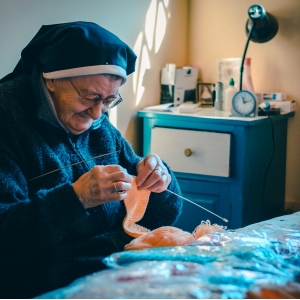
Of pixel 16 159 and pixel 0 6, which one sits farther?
pixel 0 6

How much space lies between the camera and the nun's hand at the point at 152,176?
4.72ft

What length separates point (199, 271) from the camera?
896 mm

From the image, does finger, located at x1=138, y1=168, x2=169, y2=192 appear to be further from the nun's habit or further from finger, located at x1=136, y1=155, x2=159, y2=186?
the nun's habit

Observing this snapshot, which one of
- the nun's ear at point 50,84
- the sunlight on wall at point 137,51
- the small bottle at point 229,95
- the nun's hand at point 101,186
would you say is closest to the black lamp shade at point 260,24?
the small bottle at point 229,95

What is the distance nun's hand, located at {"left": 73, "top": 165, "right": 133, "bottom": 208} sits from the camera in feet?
3.72

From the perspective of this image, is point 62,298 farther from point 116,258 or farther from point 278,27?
point 278,27

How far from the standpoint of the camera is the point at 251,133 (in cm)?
224

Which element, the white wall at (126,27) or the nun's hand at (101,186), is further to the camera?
the white wall at (126,27)

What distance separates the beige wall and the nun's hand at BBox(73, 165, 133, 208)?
5.43 feet

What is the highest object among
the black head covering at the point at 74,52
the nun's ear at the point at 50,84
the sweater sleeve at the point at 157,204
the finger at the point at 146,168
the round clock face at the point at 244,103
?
the black head covering at the point at 74,52

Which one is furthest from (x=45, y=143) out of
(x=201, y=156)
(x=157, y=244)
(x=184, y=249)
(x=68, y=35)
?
(x=201, y=156)

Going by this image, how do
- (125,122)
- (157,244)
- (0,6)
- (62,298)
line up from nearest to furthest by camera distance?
(62,298) < (157,244) < (0,6) < (125,122)

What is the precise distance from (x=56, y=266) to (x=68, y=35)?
0.59 meters

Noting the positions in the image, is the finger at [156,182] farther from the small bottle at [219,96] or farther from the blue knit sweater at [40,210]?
the small bottle at [219,96]
